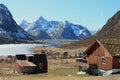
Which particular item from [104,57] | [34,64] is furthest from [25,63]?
[104,57]

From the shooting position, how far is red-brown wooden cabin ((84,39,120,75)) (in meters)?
63.3

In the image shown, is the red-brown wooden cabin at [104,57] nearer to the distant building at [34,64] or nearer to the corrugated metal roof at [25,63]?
the distant building at [34,64]

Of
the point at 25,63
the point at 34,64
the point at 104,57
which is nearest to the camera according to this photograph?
the point at 104,57

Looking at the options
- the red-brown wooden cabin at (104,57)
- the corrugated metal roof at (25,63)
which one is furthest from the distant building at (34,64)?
the red-brown wooden cabin at (104,57)

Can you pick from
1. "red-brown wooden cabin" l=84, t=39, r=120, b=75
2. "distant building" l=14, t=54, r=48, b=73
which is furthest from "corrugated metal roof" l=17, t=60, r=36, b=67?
"red-brown wooden cabin" l=84, t=39, r=120, b=75

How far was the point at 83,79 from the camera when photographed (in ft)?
164

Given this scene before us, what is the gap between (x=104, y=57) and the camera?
65.6 meters

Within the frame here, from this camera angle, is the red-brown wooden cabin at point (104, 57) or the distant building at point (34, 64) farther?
the distant building at point (34, 64)

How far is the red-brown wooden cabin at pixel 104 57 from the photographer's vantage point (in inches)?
2494

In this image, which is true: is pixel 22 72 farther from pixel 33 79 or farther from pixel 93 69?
pixel 33 79

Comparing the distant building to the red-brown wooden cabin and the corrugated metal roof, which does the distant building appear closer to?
the corrugated metal roof

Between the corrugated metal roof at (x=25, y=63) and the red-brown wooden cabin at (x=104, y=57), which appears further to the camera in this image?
the corrugated metal roof at (x=25, y=63)

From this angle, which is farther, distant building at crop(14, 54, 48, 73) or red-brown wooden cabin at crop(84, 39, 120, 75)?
distant building at crop(14, 54, 48, 73)

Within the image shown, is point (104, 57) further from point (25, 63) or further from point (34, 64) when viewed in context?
point (25, 63)
